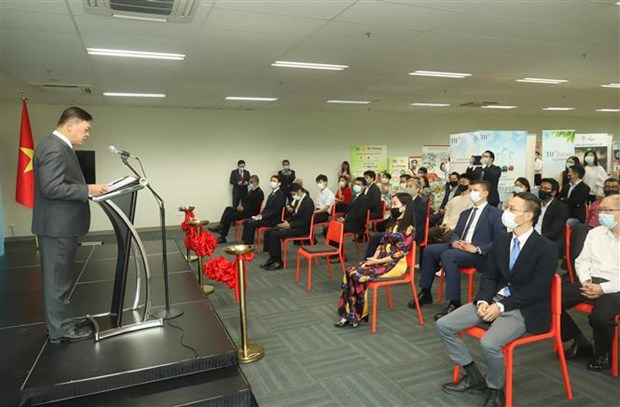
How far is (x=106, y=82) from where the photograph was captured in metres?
6.48

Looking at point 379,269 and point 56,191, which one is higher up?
point 56,191

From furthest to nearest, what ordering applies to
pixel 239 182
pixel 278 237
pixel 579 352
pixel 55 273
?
pixel 239 182 < pixel 278 237 < pixel 579 352 < pixel 55 273

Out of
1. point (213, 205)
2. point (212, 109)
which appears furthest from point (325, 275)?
point (212, 109)

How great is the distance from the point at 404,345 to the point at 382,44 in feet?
10.9

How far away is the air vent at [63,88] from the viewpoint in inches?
257

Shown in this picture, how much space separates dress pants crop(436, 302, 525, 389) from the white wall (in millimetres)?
8375

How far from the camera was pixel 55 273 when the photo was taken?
249 centimetres

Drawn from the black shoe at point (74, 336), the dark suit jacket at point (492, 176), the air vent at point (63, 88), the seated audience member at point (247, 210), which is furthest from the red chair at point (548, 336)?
the air vent at point (63, 88)

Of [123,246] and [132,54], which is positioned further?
[132,54]

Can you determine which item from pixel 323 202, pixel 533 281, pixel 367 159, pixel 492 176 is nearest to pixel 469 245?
pixel 533 281

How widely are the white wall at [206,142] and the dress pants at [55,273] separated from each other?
729 cm

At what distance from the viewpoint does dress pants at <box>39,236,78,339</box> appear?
2.47 m

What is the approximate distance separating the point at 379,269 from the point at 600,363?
1.65 m

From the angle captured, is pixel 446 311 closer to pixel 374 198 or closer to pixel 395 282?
pixel 395 282
